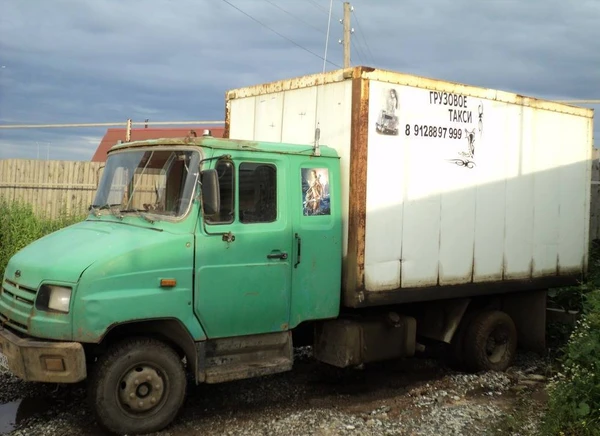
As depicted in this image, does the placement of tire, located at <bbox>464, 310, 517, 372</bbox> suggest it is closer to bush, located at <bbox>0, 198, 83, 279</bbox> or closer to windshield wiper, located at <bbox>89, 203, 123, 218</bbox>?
windshield wiper, located at <bbox>89, 203, 123, 218</bbox>

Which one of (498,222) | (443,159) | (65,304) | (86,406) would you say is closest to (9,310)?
(65,304)

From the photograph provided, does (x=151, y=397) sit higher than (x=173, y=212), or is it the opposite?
(x=173, y=212)

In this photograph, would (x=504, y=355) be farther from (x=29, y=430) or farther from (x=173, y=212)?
(x=29, y=430)

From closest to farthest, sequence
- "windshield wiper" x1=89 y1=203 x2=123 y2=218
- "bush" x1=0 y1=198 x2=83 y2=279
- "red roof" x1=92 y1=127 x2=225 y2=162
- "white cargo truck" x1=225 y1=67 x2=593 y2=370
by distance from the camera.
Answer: "windshield wiper" x1=89 y1=203 x2=123 y2=218 → "white cargo truck" x1=225 y1=67 x2=593 y2=370 → "bush" x1=0 y1=198 x2=83 y2=279 → "red roof" x1=92 y1=127 x2=225 y2=162

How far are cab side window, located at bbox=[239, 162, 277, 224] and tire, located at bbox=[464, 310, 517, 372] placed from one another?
3224 millimetres

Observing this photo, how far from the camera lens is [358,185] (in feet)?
20.9

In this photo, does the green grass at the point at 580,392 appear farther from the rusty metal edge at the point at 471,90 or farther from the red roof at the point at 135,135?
the red roof at the point at 135,135

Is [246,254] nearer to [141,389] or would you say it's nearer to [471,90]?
[141,389]

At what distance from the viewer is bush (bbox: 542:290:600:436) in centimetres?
510

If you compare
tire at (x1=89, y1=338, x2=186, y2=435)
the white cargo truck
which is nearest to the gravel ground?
tire at (x1=89, y1=338, x2=186, y2=435)

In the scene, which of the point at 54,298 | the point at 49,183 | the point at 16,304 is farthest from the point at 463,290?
the point at 49,183

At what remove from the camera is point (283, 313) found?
20.1 feet

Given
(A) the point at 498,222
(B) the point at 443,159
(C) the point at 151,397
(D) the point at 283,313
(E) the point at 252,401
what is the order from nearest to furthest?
1. (C) the point at 151,397
2. (D) the point at 283,313
3. (E) the point at 252,401
4. (B) the point at 443,159
5. (A) the point at 498,222

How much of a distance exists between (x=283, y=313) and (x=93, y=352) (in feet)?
5.54
